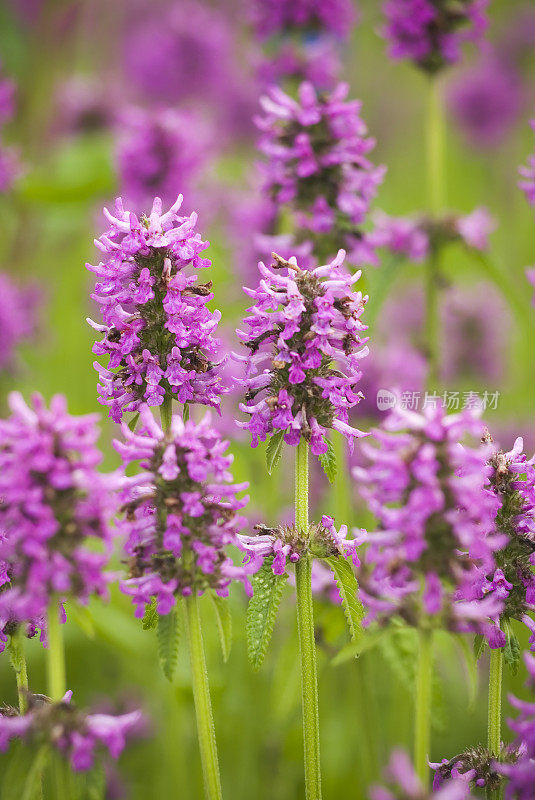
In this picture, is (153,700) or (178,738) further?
(153,700)

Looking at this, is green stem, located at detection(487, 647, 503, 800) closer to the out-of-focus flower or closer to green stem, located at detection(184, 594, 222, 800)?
green stem, located at detection(184, 594, 222, 800)

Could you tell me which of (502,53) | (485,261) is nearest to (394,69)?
(502,53)

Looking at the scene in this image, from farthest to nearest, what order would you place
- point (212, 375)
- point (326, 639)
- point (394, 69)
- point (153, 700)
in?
point (394, 69)
point (153, 700)
point (326, 639)
point (212, 375)

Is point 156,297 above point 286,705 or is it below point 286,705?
above

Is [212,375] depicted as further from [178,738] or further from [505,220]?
[505,220]

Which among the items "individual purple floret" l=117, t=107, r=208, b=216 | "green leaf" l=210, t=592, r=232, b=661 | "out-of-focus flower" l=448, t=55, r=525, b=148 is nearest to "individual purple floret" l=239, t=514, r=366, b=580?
"green leaf" l=210, t=592, r=232, b=661

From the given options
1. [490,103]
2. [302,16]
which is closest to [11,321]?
[302,16]

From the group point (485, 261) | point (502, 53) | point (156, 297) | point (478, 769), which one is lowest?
point (478, 769)
